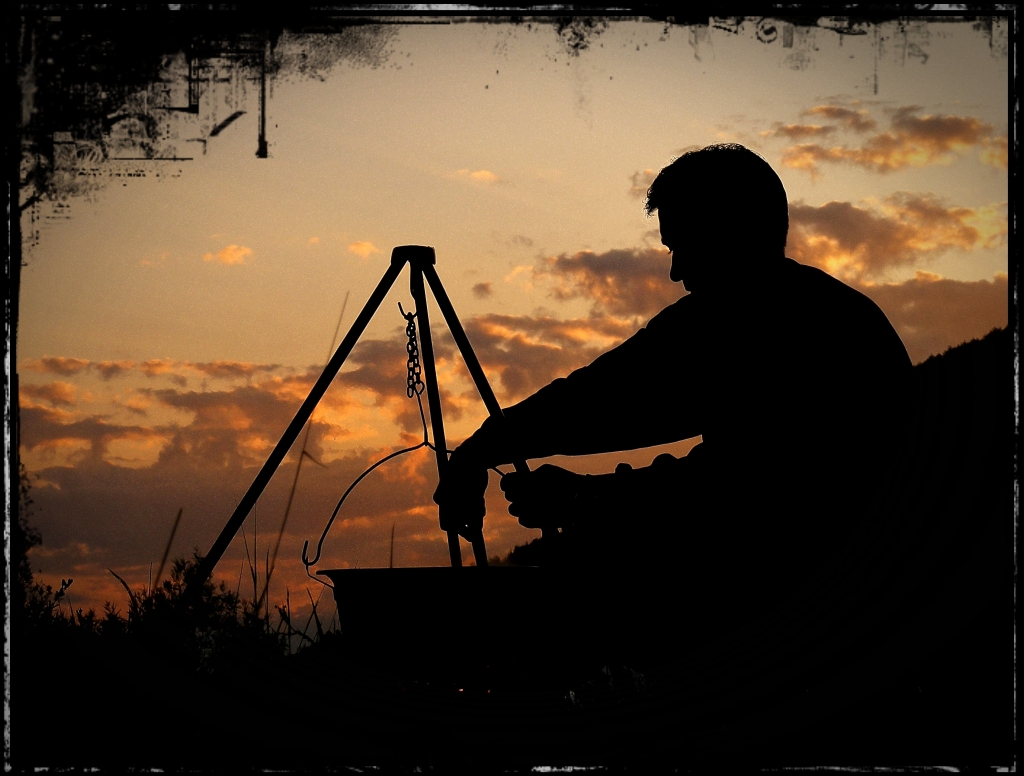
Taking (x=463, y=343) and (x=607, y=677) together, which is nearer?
(x=607, y=677)

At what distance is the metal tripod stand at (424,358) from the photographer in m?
4.21

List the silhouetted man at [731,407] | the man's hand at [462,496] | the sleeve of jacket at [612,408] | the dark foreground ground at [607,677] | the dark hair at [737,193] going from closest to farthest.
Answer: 1. the dark foreground ground at [607,677]
2. the silhouetted man at [731,407]
3. the dark hair at [737,193]
4. the sleeve of jacket at [612,408]
5. the man's hand at [462,496]

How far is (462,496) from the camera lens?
4.11 meters

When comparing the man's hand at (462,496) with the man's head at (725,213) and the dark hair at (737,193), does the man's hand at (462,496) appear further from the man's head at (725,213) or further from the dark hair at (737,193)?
the dark hair at (737,193)

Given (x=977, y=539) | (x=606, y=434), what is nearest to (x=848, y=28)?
(x=606, y=434)

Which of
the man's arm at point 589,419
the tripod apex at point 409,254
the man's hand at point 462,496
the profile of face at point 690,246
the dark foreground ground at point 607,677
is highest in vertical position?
the tripod apex at point 409,254

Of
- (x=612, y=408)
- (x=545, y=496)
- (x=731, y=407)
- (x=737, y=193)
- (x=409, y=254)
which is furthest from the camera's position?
(x=409, y=254)

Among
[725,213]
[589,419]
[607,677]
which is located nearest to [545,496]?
[589,419]

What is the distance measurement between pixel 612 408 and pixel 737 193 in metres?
1.02

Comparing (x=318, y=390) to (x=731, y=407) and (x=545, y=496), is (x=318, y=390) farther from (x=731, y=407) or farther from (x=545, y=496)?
(x=731, y=407)

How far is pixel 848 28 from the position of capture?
144 inches

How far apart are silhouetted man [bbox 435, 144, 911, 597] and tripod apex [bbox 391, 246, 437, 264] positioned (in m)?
0.91

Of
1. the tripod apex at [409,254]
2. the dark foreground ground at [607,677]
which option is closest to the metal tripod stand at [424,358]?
the tripod apex at [409,254]

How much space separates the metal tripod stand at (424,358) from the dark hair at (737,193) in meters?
1.19
